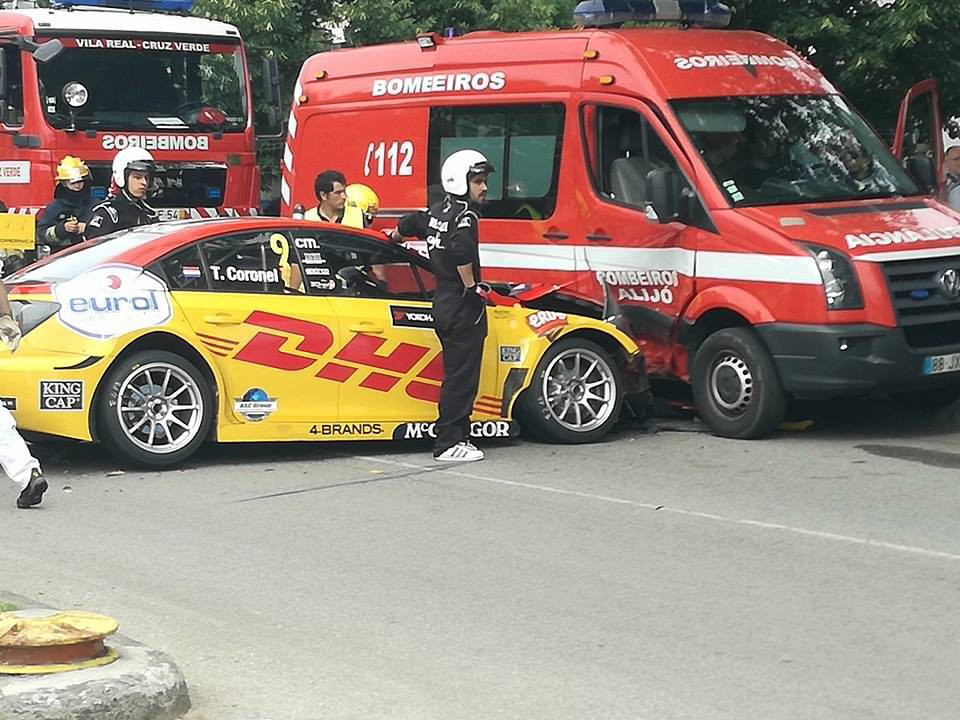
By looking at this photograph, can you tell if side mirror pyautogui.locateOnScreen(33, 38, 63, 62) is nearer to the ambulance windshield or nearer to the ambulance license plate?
the ambulance windshield

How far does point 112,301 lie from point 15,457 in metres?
1.41

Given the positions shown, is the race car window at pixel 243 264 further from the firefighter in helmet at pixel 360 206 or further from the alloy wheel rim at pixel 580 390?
the firefighter in helmet at pixel 360 206

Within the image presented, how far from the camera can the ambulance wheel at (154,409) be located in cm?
1012

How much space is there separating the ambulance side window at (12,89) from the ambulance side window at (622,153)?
7553 mm

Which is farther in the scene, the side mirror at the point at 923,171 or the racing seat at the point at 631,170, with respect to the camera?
the side mirror at the point at 923,171

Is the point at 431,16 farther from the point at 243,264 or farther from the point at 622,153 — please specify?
the point at 243,264

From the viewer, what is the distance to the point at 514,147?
42.5ft

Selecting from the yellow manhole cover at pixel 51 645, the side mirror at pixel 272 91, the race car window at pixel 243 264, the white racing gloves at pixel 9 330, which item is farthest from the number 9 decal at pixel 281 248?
the side mirror at pixel 272 91

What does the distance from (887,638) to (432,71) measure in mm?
8083

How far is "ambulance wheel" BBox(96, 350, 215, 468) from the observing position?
10125 millimetres

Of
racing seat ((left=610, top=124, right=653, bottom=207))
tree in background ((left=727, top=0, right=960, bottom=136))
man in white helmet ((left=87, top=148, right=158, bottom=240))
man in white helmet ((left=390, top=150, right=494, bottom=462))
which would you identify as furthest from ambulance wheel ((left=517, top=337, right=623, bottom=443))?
tree in background ((left=727, top=0, right=960, bottom=136))

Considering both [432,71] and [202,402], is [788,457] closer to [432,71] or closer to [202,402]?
[202,402]

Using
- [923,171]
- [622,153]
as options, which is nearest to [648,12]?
[622,153]

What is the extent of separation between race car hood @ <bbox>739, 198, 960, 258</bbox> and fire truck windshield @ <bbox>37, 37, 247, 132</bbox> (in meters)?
8.66
